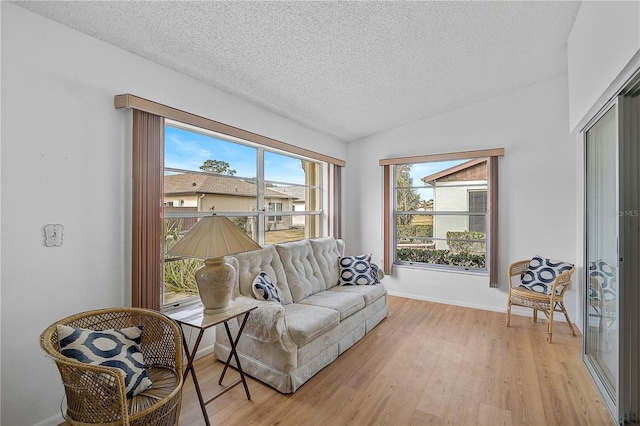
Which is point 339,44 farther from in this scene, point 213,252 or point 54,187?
point 54,187

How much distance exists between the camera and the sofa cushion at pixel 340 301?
2.96 m

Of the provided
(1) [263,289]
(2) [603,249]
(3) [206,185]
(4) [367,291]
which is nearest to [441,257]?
(4) [367,291]

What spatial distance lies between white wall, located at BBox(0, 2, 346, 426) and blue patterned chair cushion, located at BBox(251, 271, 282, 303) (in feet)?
3.12

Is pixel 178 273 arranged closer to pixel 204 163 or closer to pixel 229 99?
pixel 204 163

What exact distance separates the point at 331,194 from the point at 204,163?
92.0 inches

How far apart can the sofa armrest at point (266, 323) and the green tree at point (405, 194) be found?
3.09 m

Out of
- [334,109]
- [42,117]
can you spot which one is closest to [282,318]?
[42,117]

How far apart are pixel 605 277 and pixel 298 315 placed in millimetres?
2335

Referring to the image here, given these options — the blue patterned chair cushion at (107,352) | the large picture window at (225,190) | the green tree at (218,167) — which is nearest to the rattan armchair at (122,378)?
the blue patterned chair cushion at (107,352)

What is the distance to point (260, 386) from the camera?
240 centimetres

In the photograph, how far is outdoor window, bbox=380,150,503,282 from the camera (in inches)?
172

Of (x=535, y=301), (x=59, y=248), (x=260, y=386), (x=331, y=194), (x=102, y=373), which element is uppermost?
(x=331, y=194)

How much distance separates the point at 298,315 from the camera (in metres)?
2.64

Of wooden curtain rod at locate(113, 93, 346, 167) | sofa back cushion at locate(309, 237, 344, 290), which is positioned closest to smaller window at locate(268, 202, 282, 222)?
sofa back cushion at locate(309, 237, 344, 290)
